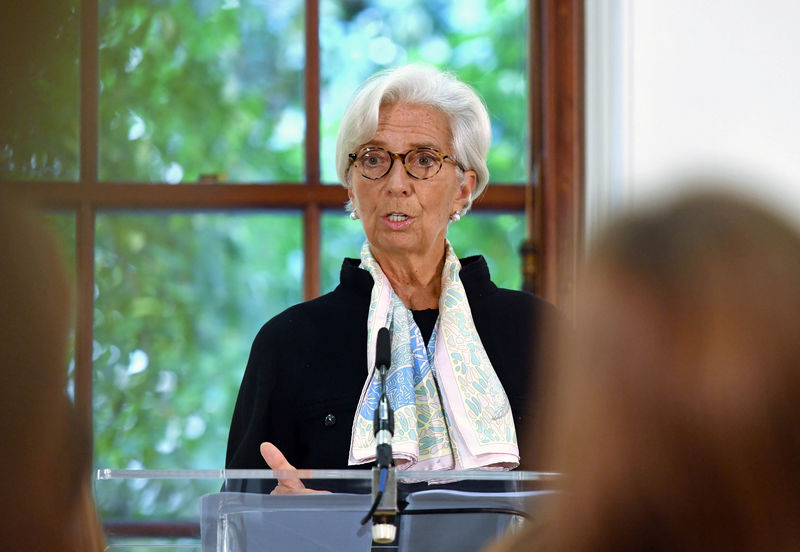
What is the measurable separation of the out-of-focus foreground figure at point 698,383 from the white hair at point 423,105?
1.70 metres

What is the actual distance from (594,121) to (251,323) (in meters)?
1.26

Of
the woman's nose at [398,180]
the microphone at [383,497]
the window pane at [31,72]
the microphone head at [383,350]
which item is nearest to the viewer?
the window pane at [31,72]

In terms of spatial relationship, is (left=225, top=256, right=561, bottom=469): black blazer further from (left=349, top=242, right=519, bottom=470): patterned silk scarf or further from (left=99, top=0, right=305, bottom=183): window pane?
(left=99, top=0, right=305, bottom=183): window pane

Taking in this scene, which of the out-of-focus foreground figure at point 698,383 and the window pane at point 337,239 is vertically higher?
the window pane at point 337,239

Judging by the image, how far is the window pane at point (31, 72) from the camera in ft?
2.25

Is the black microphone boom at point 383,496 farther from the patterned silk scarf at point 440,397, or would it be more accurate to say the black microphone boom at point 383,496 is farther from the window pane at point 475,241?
the window pane at point 475,241

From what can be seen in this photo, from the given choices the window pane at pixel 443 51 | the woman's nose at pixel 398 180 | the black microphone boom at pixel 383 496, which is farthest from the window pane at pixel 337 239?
the black microphone boom at pixel 383 496

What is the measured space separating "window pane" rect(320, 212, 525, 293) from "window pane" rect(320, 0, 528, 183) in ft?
0.47

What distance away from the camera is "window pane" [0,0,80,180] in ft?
2.25

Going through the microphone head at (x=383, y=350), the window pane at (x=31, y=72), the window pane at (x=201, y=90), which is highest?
the window pane at (x=201, y=90)

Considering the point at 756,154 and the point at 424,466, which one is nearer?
the point at 424,466

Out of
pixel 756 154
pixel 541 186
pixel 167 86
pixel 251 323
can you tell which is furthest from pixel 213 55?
pixel 756 154

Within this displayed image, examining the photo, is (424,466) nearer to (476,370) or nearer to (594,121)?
(476,370)

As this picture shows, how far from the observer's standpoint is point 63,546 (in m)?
0.79
